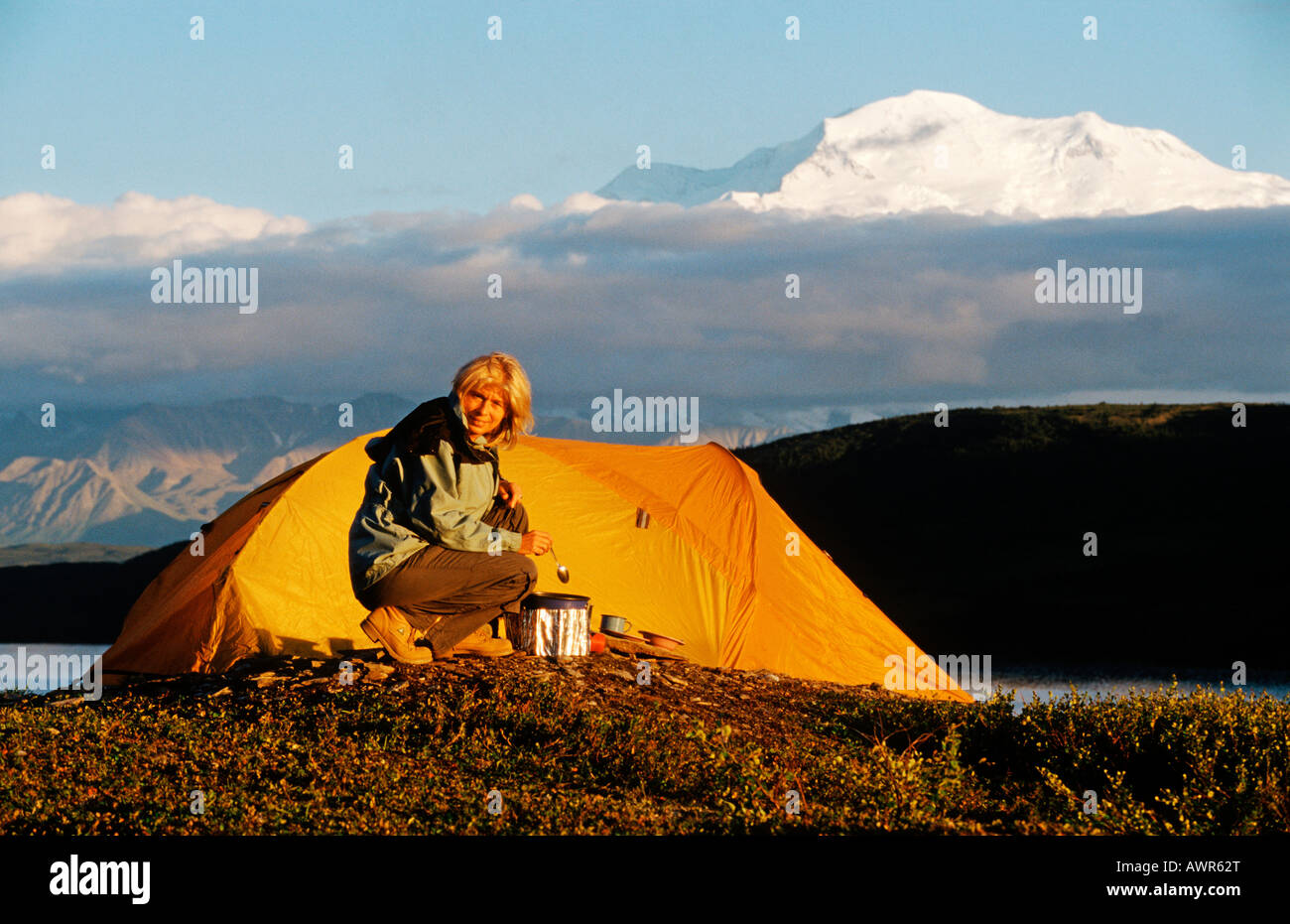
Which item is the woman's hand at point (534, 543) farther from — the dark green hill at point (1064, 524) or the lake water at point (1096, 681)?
the dark green hill at point (1064, 524)

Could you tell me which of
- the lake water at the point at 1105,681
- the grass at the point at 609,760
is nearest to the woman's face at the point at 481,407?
the grass at the point at 609,760

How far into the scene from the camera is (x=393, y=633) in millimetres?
11906

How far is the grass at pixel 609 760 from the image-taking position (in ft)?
27.2

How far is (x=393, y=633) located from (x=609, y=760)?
3.05 metres

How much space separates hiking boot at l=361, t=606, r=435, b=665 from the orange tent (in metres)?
3.07

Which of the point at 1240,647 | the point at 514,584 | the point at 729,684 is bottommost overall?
the point at 1240,647

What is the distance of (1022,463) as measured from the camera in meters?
83.6

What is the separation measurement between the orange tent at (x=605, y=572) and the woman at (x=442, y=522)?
3.28m

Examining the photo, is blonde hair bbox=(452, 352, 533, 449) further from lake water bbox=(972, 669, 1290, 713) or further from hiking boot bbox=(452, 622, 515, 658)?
lake water bbox=(972, 669, 1290, 713)

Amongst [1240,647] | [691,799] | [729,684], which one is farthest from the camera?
[1240,647]
